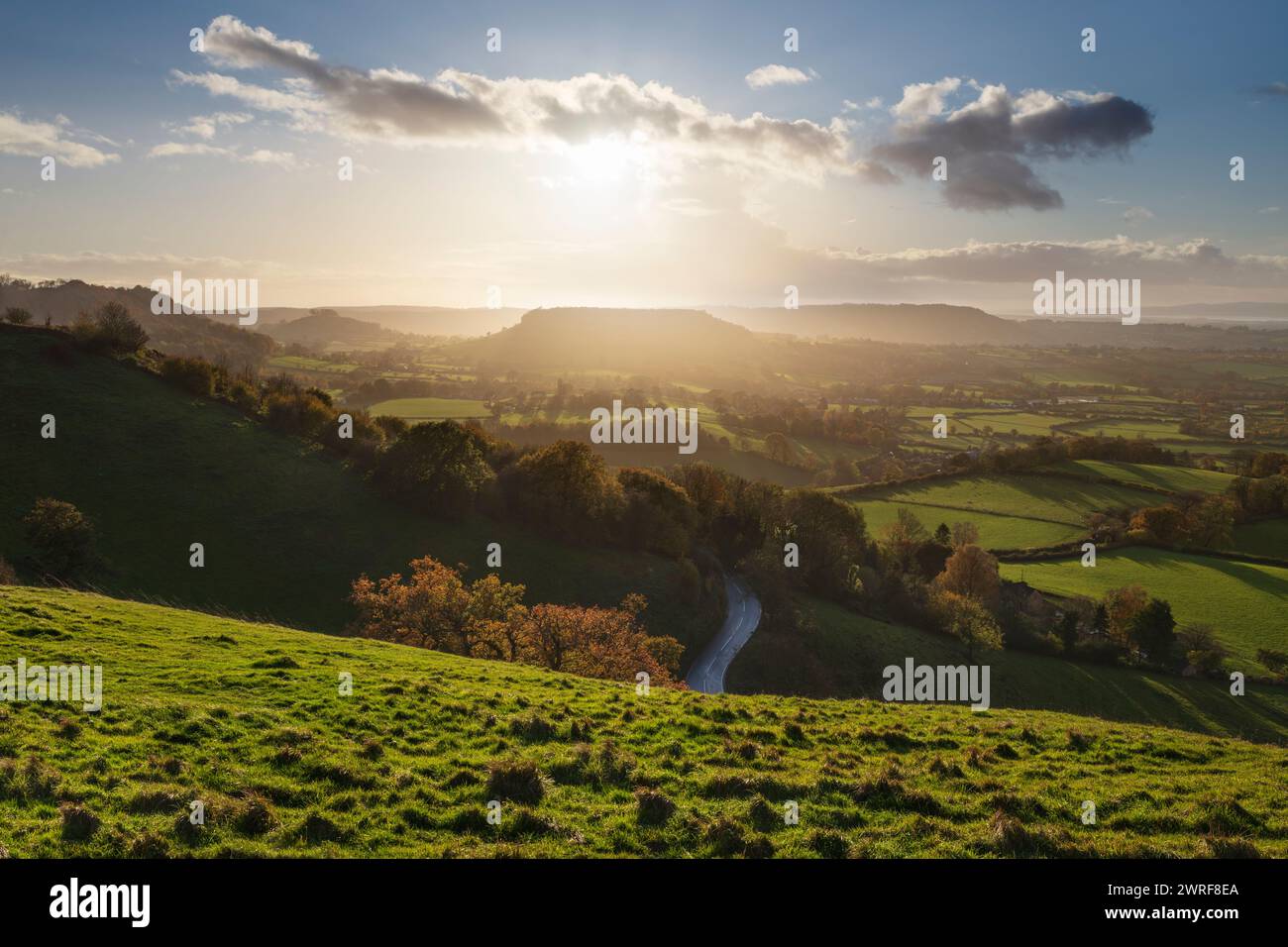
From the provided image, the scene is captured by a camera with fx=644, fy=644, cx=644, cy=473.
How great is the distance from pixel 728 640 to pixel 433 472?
3652cm

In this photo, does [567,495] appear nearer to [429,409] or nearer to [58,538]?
[58,538]

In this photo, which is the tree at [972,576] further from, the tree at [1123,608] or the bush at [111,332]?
the bush at [111,332]

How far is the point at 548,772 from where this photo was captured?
612 inches

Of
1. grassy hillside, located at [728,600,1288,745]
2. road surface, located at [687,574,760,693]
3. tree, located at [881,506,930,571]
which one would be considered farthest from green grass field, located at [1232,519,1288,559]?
road surface, located at [687,574,760,693]

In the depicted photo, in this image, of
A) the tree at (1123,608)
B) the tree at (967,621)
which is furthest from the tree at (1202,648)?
the tree at (967,621)

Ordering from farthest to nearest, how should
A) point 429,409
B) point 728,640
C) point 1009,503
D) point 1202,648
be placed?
1. point 429,409
2. point 1009,503
3. point 1202,648
4. point 728,640

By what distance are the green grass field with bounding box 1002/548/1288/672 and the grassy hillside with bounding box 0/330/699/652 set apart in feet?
184

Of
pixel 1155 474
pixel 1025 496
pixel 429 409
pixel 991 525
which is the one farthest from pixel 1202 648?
pixel 429 409

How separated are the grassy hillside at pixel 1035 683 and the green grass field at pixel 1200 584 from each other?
42.4 ft

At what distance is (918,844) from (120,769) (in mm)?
16536

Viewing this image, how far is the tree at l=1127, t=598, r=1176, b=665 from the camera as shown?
67.6 metres

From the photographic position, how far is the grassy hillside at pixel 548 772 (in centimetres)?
1189

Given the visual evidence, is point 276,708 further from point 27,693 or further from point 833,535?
point 833,535
